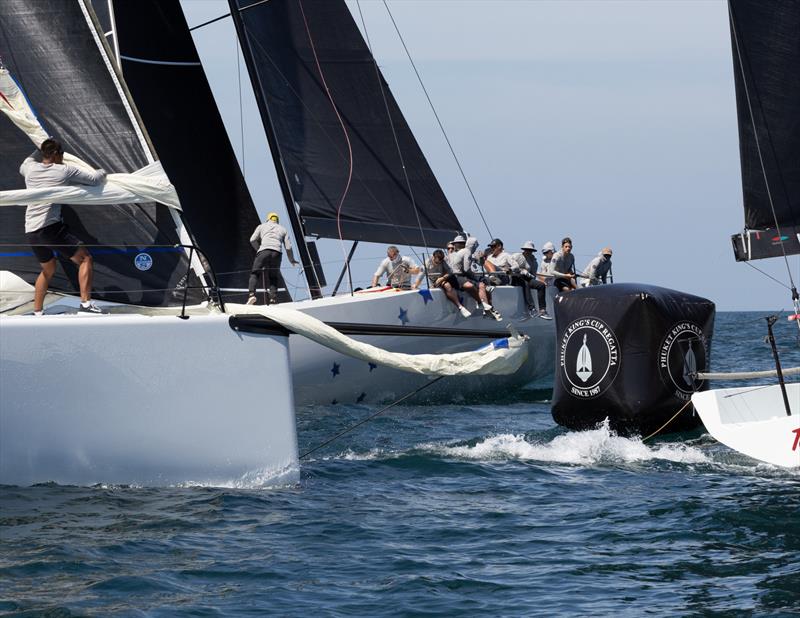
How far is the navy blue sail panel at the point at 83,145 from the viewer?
953 cm

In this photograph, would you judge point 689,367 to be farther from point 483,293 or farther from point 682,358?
point 483,293

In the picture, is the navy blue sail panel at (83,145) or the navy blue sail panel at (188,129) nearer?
the navy blue sail panel at (83,145)

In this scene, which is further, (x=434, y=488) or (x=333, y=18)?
(x=333, y=18)

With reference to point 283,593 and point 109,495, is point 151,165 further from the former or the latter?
point 283,593

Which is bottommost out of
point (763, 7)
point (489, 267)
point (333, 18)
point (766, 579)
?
point (766, 579)

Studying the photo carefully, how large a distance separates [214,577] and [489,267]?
40.1ft

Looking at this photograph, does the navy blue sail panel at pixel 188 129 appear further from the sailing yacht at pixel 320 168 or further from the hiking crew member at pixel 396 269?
the hiking crew member at pixel 396 269

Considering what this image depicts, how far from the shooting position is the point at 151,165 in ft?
31.7

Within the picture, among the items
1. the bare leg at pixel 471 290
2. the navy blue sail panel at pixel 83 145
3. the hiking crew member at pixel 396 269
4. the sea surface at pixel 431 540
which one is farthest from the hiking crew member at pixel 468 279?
the navy blue sail panel at pixel 83 145

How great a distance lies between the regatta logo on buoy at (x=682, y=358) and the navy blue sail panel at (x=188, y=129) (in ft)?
19.3

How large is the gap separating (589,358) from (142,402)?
4.39 m

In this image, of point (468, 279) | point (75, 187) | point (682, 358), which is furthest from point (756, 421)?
point (468, 279)

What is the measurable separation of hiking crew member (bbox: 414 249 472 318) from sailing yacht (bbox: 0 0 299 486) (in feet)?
23.4

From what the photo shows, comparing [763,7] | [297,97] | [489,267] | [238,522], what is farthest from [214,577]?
[489,267]
